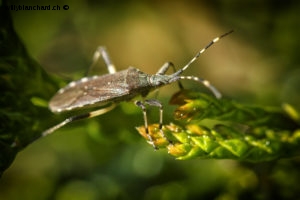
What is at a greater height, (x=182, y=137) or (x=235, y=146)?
(x=182, y=137)

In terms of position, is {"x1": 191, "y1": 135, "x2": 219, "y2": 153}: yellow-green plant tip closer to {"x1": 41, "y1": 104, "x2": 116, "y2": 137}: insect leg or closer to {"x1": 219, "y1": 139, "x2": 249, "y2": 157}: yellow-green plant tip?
{"x1": 219, "y1": 139, "x2": 249, "y2": 157}: yellow-green plant tip

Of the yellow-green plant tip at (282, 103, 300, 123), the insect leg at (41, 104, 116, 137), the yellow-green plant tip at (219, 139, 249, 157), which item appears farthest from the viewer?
the insect leg at (41, 104, 116, 137)

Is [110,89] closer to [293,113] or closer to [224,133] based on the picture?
[224,133]

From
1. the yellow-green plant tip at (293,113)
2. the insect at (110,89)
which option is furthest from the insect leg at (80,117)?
the yellow-green plant tip at (293,113)

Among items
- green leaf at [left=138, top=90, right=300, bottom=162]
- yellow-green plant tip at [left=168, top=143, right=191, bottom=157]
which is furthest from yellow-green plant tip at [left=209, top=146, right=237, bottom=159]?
yellow-green plant tip at [left=168, top=143, right=191, bottom=157]

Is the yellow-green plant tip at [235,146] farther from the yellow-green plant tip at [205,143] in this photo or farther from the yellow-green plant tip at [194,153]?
the yellow-green plant tip at [194,153]

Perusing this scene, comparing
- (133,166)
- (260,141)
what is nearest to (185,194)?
(133,166)

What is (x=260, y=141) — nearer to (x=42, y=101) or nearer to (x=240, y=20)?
(x=42, y=101)

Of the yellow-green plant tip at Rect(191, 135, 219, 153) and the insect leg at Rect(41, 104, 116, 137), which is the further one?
the insect leg at Rect(41, 104, 116, 137)

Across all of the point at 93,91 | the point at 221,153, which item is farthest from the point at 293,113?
the point at 93,91
